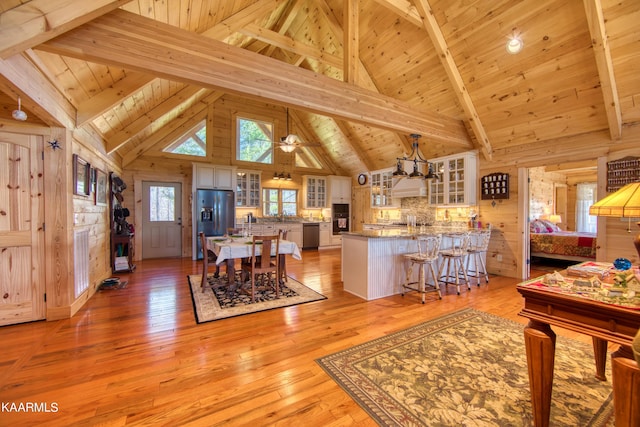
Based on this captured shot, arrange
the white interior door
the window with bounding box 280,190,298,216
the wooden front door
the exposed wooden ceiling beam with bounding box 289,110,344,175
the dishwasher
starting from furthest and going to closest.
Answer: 1. the window with bounding box 280,190,298,216
2. the exposed wooden ceiling beam with bounding box 289,110,344,175
3. the dishwasher
4. the white interior door
5. the wooden front door

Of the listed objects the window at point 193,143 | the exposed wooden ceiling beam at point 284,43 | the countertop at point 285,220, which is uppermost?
the exposed wooden ceiling beam at point 284,43

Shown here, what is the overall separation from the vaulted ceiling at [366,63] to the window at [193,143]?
8.15 feet

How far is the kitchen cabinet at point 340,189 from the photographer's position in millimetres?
9016

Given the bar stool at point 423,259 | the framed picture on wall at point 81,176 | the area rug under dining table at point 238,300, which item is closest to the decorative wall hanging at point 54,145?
the framed picture on wall at point 81,176

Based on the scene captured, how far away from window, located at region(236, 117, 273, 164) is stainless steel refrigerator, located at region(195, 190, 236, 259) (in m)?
1.50

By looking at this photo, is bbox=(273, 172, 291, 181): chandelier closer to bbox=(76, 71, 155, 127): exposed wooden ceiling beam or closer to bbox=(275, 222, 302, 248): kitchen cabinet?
bbox=(275, 222, 302, 248): kitchen cabinet

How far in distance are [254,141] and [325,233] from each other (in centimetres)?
371

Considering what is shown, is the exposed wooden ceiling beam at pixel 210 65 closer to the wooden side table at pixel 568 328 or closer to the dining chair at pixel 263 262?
the dining chair at pixel 263 262

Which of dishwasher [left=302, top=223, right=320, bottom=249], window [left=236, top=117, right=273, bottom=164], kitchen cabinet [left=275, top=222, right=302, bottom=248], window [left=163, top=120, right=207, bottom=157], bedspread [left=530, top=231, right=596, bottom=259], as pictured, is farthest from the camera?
dishwasher [left=302, top=223, right=320, bottom=249]

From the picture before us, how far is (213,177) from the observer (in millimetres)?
7102

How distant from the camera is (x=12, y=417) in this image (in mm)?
1641

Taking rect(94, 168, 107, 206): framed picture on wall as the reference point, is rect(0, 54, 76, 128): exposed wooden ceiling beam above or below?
above

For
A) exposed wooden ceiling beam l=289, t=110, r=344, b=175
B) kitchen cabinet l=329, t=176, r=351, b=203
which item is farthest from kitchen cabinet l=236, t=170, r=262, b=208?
kitchen cabinet l=329, t=176, r=351, b=203

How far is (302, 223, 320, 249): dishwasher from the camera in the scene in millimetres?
8492
